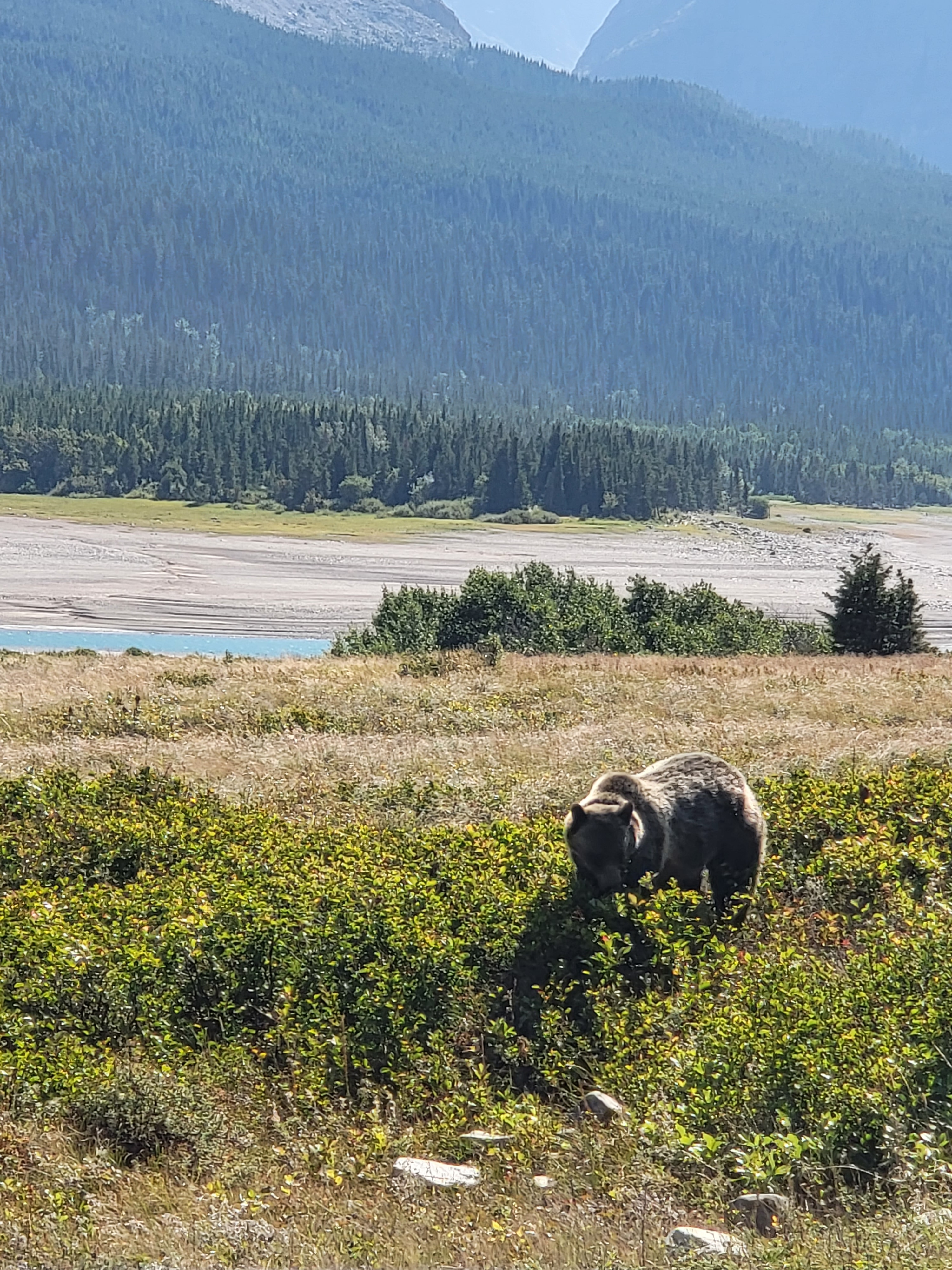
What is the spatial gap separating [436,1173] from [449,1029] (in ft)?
5.49

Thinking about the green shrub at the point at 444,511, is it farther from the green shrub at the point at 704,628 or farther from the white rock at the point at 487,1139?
the white rock at the point at 487,1139

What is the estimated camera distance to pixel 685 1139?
→ 560 centimetres

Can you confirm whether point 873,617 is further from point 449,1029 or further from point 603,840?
point 449,1029

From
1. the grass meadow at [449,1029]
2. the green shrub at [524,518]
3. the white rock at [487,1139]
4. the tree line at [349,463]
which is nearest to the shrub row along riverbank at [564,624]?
the grass meadow at [449,1029]

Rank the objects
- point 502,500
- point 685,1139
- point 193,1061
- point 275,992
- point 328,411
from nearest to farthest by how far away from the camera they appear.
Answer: point 685,1139 → point 193,1061 → point 275,992 → point 502,500 → point 328,411

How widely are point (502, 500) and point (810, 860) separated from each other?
118 metres

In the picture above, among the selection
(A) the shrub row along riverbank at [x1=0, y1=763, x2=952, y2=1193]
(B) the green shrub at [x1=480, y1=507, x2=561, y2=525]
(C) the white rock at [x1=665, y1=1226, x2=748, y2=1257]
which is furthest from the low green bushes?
(B) the green shrub at [x1=480, y1=507, x2=561, y2=525]

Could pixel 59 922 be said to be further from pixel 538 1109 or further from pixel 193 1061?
pixel 538 1109

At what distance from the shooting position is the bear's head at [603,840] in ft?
27.9

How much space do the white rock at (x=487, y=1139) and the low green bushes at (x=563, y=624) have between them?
76.1 feet

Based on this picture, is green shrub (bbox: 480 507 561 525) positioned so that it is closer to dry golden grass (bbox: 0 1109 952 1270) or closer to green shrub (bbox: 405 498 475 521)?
green shrub (bbox: 405 498 475 521)

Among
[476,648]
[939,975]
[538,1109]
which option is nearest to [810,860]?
[939,975]

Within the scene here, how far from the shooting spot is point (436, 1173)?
6.09 meters

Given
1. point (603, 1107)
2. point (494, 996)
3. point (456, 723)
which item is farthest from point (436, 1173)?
point (456, 723)
